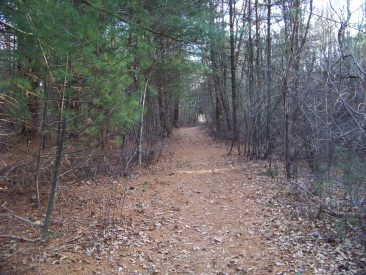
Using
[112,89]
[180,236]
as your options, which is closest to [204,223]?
[180,236]

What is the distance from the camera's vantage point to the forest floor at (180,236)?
429cm

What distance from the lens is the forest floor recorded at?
429 cm

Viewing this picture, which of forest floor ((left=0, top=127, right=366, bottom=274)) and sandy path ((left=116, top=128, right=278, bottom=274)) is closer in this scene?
forest floor ((left=0, top=127, right=366, bottom=274))

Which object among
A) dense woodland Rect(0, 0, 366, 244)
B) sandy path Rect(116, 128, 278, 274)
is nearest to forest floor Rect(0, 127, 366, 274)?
sandy path Rect(116, 128, 278, 274)

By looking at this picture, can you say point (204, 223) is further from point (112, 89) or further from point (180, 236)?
point (112, 89)

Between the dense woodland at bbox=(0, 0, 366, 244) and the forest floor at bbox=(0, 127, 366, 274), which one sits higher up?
the dense woodland at bbox=(0, 0, 366, 244)

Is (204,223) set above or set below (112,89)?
below

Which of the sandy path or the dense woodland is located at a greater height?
the dense woodland

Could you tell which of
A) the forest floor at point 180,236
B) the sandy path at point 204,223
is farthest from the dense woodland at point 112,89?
the sandy path at point 204,223

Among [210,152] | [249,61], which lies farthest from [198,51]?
[249,61]

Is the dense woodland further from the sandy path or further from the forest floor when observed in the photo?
the sandy path

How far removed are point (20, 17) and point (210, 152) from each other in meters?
11.7

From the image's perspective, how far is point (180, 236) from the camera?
538cm

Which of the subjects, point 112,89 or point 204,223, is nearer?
point 112,89
